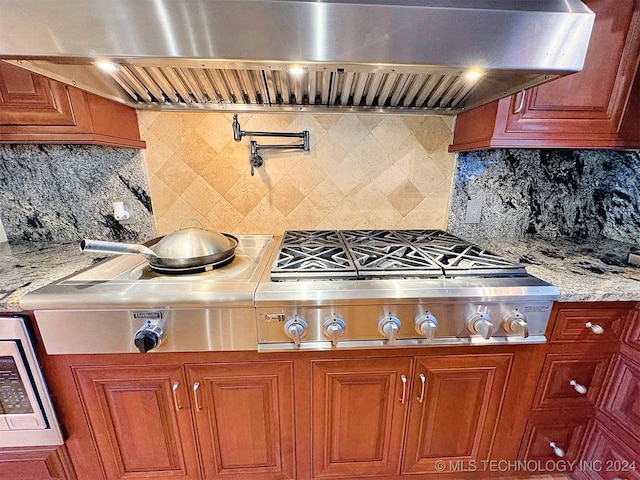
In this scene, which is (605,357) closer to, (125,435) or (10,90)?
(125,435)

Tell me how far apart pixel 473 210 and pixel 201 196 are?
1.42 m

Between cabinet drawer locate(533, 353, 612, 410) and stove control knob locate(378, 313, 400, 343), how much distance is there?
1.90 ft

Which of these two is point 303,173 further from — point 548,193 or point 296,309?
point 548,193

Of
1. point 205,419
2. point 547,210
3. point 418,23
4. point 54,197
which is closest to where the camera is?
point 418,23

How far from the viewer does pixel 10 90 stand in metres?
0.94

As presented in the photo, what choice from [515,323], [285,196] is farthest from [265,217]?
[515,323]

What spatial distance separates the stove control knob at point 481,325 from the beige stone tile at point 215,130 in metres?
1.25

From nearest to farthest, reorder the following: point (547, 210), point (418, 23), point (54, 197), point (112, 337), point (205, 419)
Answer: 1. point (418, 23)
2. point (112, 337)
3. point (205, 419)
4. point (54, 197)
5. point (547, 210)

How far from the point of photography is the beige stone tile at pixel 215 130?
126 cm

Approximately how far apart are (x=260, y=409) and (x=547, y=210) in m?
1.67

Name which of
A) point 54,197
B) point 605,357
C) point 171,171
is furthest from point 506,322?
point 54,197

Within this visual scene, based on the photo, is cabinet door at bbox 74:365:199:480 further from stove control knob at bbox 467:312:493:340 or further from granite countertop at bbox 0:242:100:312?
stove control knob at bbox 467:312:493:340

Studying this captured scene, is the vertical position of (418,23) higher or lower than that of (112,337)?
higher

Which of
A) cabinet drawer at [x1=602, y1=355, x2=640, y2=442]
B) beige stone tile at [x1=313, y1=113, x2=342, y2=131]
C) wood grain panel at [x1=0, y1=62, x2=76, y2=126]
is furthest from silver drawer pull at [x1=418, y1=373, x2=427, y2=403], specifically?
wood grain panel at [x1=0, y1=62, x2=76, y2=126]
